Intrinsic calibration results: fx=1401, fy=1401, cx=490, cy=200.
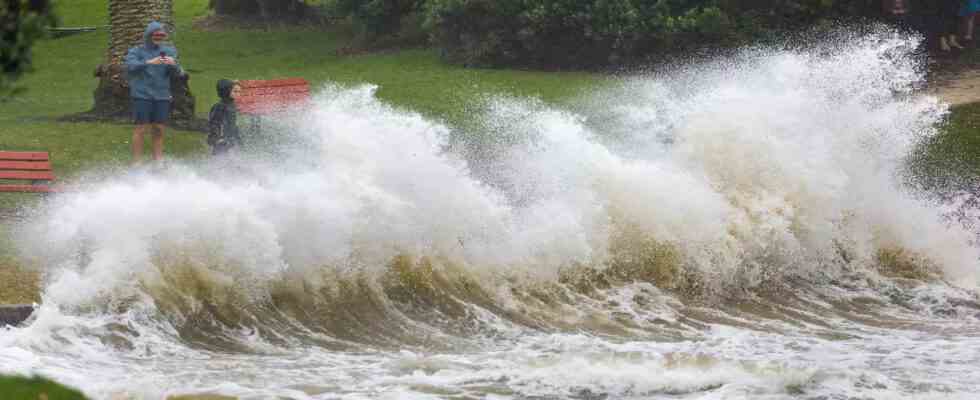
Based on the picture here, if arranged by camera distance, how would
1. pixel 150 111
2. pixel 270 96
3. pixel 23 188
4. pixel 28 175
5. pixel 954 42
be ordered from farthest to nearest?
pixel 954 42 < pixel 270 96 < pixel 150 111 < pixel 28 175 < pixel 23 188

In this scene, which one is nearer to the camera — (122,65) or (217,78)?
(122,65)

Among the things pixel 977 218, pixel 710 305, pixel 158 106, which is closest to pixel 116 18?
pixel 158 106

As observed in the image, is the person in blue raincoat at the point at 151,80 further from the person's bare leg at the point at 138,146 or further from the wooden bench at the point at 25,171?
the wooden bench at the point at 25,171

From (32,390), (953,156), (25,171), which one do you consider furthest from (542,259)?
(32,390)

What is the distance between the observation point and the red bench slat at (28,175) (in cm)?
1396

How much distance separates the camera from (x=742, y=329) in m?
11.8

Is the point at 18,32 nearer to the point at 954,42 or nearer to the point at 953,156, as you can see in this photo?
the point at 953,156

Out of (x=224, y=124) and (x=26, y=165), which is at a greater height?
(x=224, y=124)

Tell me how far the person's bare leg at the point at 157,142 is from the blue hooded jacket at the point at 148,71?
0.36 m

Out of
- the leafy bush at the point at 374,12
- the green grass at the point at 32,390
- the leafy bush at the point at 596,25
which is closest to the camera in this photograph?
the green grass at the point at 32,390

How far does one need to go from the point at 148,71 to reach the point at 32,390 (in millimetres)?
8988

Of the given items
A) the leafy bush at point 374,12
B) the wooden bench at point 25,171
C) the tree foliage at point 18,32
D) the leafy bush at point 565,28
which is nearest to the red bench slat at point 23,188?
the wooden bench at point 25,171

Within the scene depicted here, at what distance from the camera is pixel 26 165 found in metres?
14.2

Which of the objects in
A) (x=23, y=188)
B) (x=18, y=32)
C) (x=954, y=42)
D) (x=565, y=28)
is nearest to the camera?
(x=18, y=32)
